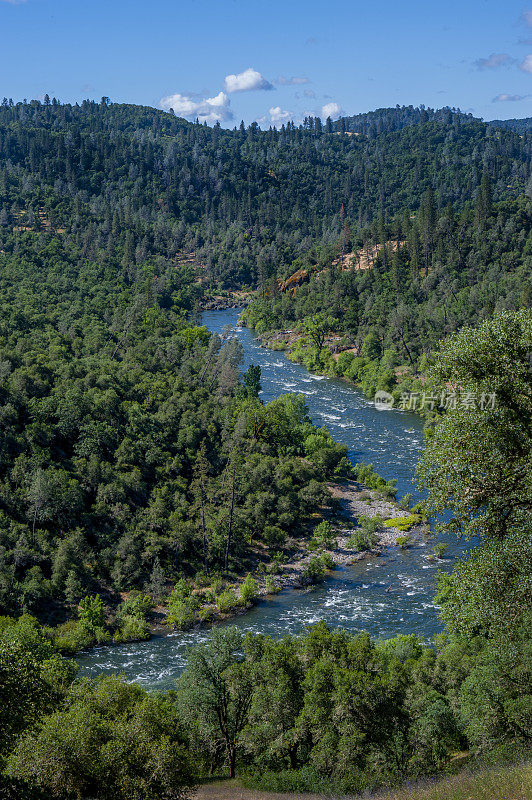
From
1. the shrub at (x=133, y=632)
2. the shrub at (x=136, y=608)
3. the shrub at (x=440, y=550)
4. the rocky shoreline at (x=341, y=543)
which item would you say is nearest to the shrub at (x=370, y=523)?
the rocky shoreline at (x=341, y=543)

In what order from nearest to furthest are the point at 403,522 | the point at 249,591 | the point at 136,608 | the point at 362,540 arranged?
the point at 136,608
the point at 249,591
the point at 362,540
the point at 403,522

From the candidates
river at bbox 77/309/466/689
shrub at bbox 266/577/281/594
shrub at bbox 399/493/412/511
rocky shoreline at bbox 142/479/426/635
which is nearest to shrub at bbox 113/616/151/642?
river at bbox 77/309/466/689

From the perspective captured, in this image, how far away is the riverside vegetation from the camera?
18.8 meters

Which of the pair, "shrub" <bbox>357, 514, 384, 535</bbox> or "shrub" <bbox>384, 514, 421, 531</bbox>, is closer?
"shrub" <bbox>357, 514, 384, 535</bbox>

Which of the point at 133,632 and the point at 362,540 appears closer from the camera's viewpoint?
the point at 133,632

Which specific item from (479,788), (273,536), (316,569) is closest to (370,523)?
(316,569)

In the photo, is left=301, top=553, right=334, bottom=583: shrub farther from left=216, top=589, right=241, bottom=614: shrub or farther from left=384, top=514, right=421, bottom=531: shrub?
left=384, top=514, right=421, bottom=531: shrub

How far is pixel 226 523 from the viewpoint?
54844 mm

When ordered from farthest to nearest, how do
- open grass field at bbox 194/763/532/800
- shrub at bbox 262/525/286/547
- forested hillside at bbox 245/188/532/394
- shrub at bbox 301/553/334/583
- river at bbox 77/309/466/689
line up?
forested hillside at bbox 245/188/532/394 → shrub at bbox 262/525/286/547 → shrub at bbox 301/553/334/583 → river at bbox 77/309/466/689 → open grass field at bbox 194/763/532/800

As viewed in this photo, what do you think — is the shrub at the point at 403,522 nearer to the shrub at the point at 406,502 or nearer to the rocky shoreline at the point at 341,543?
the rocky shoreline at the point at 341,543

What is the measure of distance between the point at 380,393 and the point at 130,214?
4039 inches

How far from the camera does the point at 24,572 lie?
45.2 meters

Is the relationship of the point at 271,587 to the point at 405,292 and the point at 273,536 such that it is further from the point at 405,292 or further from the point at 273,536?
the point at 405,292

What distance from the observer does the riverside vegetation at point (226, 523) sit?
1875 cm
